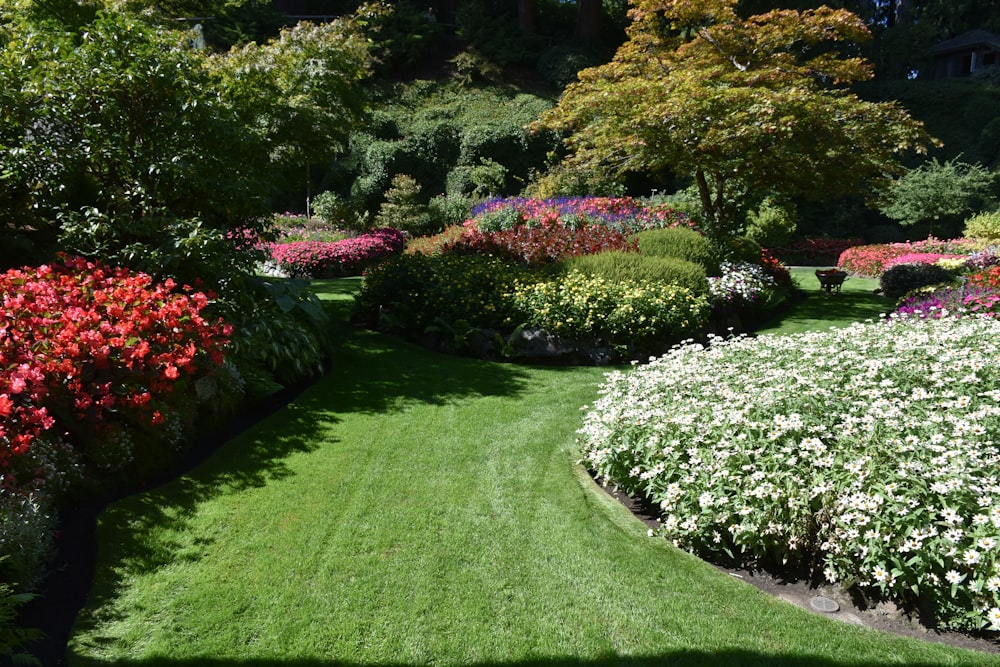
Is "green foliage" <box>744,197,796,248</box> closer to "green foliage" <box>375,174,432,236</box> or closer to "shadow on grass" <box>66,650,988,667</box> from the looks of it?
"green foliage" <box>375,174,432,236</box>

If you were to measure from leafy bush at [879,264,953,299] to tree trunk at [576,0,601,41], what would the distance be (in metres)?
19.3

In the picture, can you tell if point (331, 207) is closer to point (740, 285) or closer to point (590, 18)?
point (740, 285)

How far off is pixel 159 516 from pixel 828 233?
24716mm

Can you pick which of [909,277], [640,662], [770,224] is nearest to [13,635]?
[640,662]

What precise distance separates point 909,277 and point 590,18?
20382 millimetres

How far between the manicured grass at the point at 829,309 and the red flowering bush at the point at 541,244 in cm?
269

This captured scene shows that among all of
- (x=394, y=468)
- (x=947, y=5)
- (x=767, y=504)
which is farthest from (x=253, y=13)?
(x=947, y=5)

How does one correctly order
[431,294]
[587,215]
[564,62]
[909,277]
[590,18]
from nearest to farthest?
[431,294] < [909,277] < [587,215] < [564,62] < [590,18]

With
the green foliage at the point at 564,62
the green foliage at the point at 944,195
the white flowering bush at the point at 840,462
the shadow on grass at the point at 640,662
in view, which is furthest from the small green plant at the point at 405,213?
the shadow on grass at the point at 640,662

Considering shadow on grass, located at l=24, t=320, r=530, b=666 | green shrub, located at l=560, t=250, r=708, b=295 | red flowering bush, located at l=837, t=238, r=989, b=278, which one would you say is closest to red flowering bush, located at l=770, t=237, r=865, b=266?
red flowering bush, located at l=837, t=238, r=989, b=278

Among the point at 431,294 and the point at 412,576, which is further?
the point at 431,294

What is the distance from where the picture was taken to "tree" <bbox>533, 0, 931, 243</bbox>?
977 cm

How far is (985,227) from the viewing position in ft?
57.3

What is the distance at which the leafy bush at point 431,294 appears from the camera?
770 centimetres
